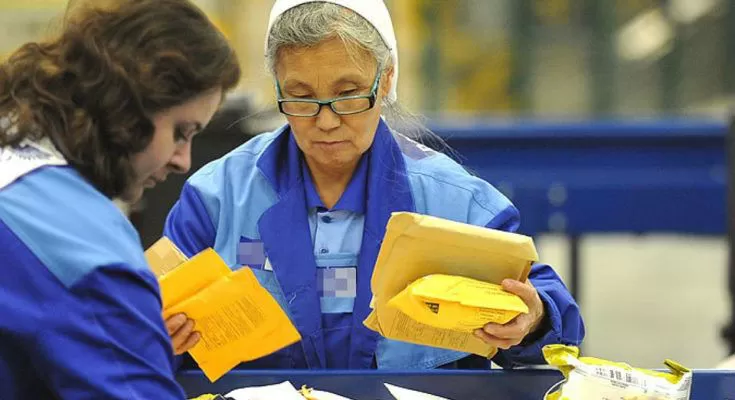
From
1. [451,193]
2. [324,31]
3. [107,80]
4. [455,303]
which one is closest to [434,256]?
[455,303]

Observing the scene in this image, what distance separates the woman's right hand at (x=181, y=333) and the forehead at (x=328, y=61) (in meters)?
0.56

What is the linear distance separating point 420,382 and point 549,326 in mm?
269

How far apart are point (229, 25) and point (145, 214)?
450cm

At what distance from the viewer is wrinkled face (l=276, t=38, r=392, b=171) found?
7.49 ft

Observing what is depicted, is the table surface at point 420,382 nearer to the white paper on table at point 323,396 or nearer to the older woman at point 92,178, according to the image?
A: the white paper on table at point 323,396

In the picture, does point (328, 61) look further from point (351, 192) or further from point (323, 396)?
point (323, 396)

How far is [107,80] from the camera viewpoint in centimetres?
152

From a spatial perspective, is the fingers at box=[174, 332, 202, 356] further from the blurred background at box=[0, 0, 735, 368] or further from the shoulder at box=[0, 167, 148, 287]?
the blurred background at box=[0, 0, 735, 368]

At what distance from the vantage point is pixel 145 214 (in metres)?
4.44

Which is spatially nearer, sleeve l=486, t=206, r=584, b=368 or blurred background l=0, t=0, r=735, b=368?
sleeve l=486, t=206, r=584, b=368

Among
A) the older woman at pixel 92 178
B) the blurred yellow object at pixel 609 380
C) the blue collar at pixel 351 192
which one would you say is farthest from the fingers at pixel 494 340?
the older woman at pixel 92 178

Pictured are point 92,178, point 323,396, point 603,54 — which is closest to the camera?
point 92,178

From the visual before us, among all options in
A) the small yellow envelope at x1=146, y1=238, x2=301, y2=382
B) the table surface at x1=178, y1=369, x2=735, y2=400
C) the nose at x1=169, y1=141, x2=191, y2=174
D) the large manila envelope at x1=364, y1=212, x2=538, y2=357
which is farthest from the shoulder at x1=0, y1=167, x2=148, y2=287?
the table surface at x1=178, y1=369, x2=735, y2=400

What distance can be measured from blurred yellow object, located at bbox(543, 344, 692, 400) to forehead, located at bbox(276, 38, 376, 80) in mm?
683
